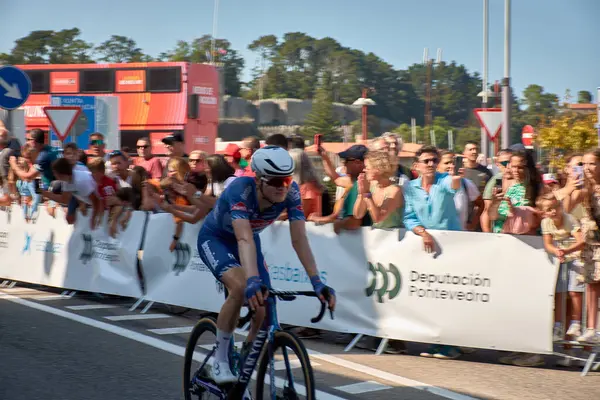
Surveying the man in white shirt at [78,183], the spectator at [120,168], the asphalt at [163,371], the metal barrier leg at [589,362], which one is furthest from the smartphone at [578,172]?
the spectator at [120,168]

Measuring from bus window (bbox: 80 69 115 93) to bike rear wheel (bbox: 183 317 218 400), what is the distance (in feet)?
86.6

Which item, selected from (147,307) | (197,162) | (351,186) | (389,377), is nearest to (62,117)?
(197,162)

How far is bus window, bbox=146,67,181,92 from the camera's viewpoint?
30.0 m

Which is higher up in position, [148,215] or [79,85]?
[79,85]

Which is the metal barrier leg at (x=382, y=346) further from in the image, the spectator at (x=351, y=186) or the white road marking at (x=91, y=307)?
the white road marking at (x=91, y=307)

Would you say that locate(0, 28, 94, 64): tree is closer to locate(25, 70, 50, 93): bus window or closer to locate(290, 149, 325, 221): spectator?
locate(25, 70, 50, 93): bus window

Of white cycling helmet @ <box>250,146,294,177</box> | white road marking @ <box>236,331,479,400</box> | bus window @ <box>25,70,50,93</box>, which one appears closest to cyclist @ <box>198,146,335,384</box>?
white cycling helmet @ <box>250,146,294,177</box>

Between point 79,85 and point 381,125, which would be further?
point 381,125

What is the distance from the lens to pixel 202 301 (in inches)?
395

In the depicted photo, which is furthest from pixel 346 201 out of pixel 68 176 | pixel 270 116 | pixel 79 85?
pixel 270 116

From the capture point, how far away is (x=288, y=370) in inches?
190

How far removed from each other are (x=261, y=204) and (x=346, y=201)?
3.57 meters

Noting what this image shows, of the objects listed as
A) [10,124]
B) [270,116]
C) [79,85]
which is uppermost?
[270,116]

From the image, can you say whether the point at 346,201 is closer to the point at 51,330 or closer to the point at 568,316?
the point at 568,316
